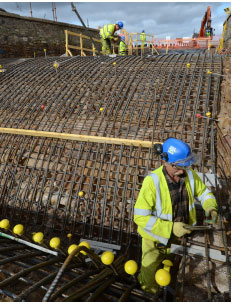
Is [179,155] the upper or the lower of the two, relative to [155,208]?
upper

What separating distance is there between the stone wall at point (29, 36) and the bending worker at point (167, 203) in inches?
532

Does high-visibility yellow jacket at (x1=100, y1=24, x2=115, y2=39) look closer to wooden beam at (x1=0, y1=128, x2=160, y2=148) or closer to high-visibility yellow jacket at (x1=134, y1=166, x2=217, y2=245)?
wooden beam at (x1=0, y1=128, x2=160, y2=148)

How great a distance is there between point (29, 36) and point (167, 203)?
14.9m

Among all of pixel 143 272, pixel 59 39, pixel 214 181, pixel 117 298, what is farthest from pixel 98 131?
pixel 59 39

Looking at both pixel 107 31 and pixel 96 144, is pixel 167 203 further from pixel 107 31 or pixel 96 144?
pixel 107 31

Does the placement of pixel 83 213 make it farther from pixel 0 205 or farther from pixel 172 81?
pixel 172 81

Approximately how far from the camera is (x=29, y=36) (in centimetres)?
1303

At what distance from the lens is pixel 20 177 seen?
4105mm

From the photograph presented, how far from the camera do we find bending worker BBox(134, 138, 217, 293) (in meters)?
2.31

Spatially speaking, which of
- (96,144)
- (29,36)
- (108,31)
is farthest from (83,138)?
(29,36)

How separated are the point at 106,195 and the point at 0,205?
2.25m

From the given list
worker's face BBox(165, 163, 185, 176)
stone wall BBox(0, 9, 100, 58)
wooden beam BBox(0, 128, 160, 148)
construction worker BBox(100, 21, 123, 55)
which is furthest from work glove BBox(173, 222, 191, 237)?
stone wall BBox(0, 9, 100, 58)

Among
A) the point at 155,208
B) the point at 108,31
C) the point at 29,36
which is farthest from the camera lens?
the point at 29,36

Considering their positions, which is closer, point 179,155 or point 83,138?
point 179,155
